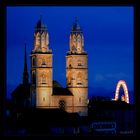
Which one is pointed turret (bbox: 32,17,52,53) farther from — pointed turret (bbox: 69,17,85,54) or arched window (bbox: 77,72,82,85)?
arched window (bbox: 77,72,82,85)

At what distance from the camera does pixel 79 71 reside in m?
24.2

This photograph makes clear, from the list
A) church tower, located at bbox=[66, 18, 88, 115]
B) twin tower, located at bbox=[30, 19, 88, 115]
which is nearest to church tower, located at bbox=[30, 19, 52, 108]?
twin tower, located at bbox=[30, 19, 88, 115]

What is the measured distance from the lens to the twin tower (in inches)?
907

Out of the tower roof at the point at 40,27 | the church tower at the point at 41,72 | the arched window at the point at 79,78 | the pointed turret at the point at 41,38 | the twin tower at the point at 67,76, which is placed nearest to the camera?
the pointed turret at the point at 41,38

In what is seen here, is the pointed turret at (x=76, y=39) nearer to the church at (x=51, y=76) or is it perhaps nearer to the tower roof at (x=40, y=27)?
the church at (x=51, y=76)

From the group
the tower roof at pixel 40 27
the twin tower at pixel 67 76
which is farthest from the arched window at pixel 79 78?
the tower roof at pixel 40 27

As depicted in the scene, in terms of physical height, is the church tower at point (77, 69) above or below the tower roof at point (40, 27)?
below

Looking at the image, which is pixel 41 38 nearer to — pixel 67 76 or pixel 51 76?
pixel 51 76

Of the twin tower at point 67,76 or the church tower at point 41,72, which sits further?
the church tower at point 41,72

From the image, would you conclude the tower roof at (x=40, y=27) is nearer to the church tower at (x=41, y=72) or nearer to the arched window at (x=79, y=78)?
the church tower at (x=41, y=72)

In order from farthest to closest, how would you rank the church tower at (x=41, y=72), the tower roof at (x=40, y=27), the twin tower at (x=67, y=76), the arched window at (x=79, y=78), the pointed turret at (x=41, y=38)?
the arched window at (x=79, y=78) < the church tower at (x=41, y=72) < the twin tower at (x=67, y=76) < the tower roof at (x=40, y=27) < the pointed turret at (x=41, y=38)

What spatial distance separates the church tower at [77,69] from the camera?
75.6ft

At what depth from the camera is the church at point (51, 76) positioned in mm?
23047
